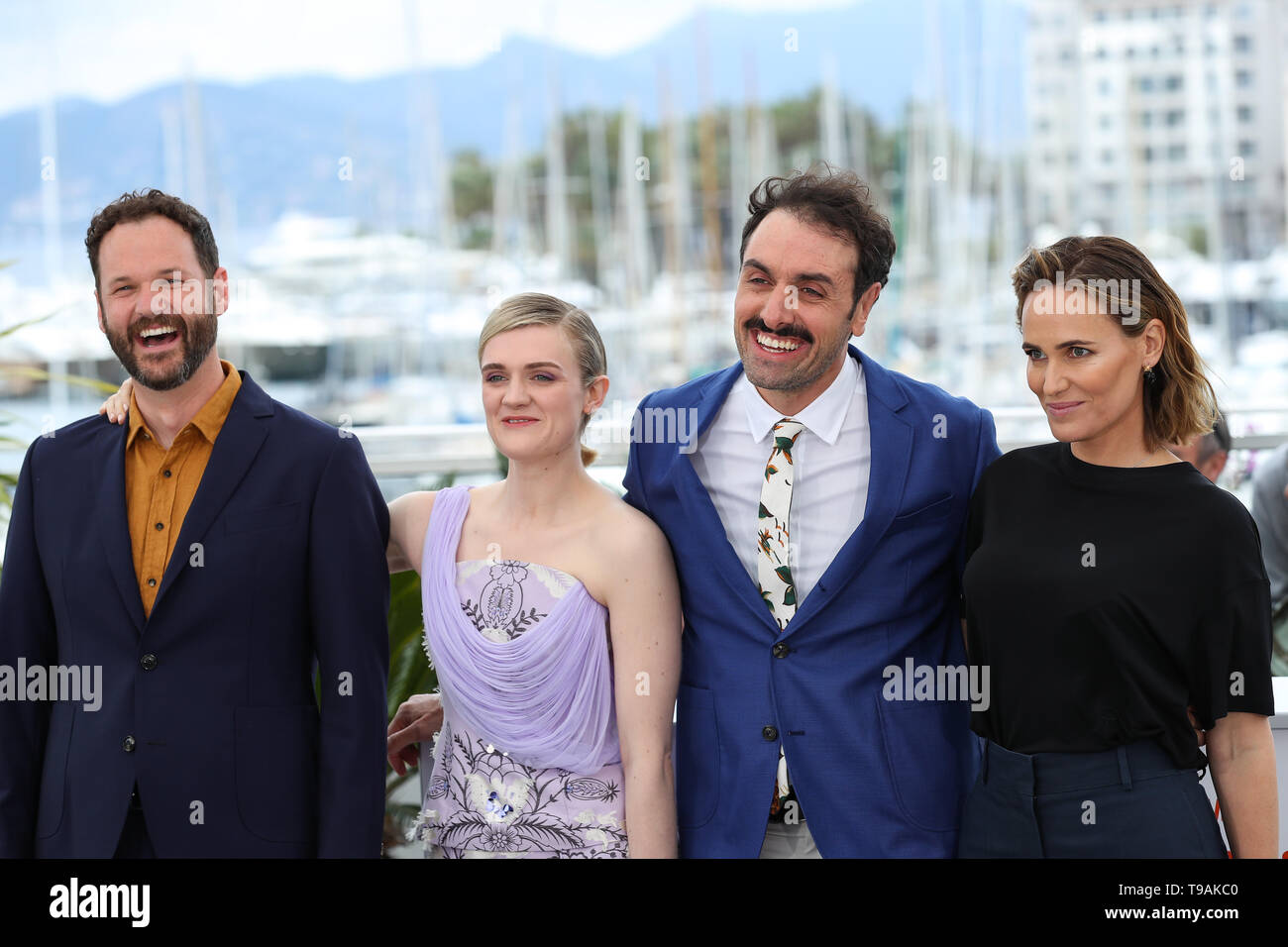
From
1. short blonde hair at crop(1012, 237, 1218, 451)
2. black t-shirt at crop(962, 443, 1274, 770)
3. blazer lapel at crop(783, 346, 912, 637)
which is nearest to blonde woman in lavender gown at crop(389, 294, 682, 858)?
blazer lapel at crop(783, 346, 912, 637)

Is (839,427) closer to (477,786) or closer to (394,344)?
(477,786)

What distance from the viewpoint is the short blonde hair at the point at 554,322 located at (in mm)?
2221

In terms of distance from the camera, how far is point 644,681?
2150 mm

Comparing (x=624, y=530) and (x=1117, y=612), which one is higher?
(x=624, y=530)

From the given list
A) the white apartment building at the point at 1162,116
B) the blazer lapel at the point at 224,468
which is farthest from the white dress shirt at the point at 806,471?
the white apartment building at the point at 1162,116

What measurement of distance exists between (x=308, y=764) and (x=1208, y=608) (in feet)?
4.94

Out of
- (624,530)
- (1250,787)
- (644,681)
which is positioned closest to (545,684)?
(644,681)

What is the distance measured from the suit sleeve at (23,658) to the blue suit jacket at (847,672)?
1129 mm

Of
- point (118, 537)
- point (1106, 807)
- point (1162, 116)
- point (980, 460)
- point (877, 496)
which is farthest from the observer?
point (1162, 116)

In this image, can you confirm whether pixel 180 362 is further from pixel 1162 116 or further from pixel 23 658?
pixel 1162 116

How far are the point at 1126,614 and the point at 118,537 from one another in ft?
5.46

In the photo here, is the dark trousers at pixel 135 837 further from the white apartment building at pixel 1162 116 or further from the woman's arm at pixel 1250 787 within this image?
the white apartment building at pixel 1162 116

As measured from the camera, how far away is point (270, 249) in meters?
23.8

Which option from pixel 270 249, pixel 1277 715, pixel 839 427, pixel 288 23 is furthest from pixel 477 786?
pixel 288 23
